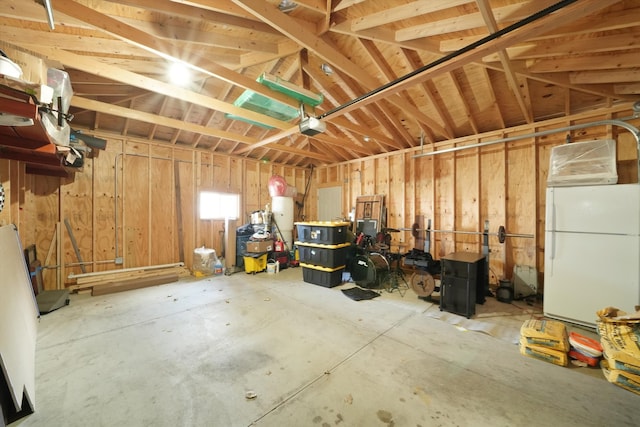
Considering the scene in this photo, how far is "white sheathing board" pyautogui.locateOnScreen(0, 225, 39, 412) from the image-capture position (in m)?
1.49

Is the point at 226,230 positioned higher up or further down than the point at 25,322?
higher up

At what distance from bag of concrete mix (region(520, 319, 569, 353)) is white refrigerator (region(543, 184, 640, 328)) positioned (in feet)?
2.95

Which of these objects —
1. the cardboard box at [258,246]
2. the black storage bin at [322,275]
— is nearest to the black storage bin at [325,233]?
the black storage bin at [322,275]

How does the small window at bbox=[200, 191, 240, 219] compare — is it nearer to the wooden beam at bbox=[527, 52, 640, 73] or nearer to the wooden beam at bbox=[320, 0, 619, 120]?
the wooden beam at bbox=[320, 0, 619, 120]

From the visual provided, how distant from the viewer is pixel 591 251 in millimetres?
2795

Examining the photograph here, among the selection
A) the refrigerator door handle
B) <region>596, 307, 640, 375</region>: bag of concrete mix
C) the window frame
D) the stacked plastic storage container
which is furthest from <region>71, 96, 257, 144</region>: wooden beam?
<region>596, 307, 640, 375</region>: bag of concrete mix

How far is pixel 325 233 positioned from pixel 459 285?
233 centimetres

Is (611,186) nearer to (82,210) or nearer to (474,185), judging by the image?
(474,185)

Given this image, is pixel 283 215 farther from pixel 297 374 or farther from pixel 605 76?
pixel 605 76

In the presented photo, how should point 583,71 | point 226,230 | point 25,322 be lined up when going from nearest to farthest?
1. point 25,322
2. point 583,71
3. point 226,230

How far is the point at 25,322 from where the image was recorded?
2143 mm

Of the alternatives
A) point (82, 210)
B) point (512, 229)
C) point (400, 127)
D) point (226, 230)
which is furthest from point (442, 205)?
point (82, 210)

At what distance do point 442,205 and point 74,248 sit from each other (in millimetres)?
7391

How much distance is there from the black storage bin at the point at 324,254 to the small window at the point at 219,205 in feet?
7.37
